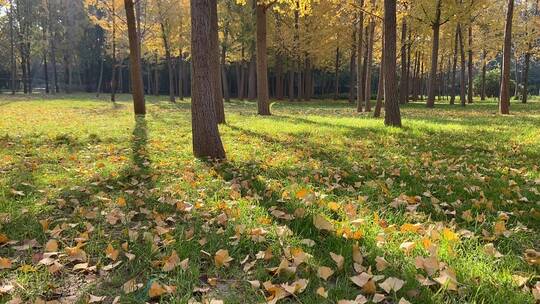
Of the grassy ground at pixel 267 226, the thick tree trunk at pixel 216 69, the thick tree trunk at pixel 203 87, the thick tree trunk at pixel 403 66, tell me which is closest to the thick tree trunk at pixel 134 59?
the thick tree trunk at pixel 216 69

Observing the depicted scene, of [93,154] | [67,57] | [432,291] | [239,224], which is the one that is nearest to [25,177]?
[93,154]

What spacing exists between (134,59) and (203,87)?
9869mm

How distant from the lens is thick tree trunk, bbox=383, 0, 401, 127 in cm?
1096

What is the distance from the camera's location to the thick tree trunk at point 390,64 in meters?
11.0

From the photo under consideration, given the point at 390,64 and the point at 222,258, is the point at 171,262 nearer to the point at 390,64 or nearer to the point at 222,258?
the point at 222,258

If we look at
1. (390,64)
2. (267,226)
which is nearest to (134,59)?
(390,64)

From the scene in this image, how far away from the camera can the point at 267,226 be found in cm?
358

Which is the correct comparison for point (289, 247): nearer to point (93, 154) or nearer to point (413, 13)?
point (93, 154)

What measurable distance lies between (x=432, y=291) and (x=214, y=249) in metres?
1.53

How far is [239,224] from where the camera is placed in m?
3.60

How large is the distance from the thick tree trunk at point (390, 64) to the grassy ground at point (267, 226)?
418cm

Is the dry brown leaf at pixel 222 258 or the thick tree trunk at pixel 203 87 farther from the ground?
the thick tree trunk at pixel 203 87

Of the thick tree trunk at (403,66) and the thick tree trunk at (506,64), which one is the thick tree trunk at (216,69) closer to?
the thick tree trunk at (506,64)

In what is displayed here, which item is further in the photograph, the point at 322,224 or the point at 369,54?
the point at 369,54
